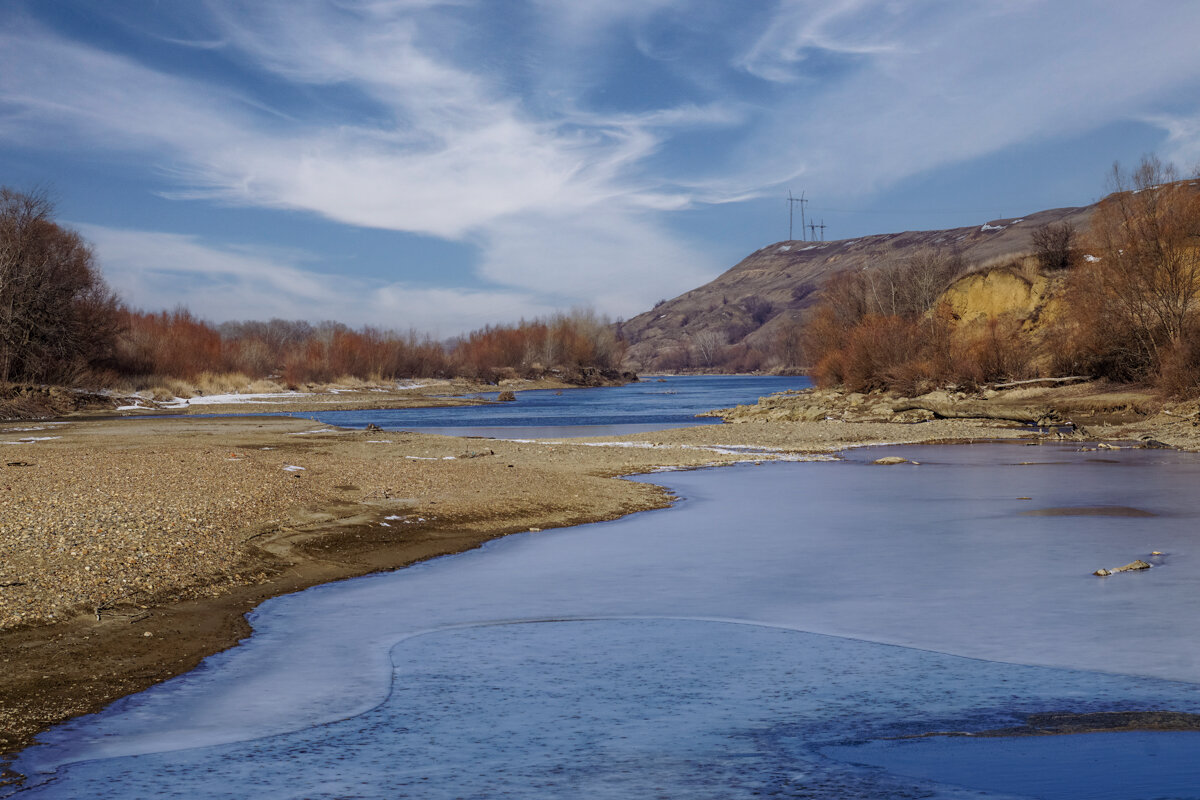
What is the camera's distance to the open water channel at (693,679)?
479 centimetres

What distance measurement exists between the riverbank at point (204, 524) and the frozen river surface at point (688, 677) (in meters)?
0.50

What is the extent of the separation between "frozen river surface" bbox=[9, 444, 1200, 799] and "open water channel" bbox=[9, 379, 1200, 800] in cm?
3

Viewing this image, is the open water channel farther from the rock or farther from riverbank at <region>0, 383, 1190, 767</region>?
riverbank at <region>0, 383, 1190, 767</region>

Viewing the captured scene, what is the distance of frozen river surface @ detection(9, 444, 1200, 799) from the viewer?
4.80m

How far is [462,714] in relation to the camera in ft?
19.0

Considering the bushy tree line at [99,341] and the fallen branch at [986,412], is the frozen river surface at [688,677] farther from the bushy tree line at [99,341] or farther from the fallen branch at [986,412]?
the bushy tree line at [99,341]

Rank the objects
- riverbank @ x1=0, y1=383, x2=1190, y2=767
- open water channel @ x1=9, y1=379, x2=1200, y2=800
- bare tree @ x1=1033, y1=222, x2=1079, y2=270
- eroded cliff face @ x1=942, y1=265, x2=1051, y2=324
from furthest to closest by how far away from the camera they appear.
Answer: bare tree @ x1=1033, y1=222, x2=1079, y2=270 → eroded cliff face @ x1=942, y1=265, x2=1051, y2=324 → riverbank @ x1=0, y1=383, x2=1190, y2=767 → open water channel @ x1=9, y1=379, x2=1200, y2=800

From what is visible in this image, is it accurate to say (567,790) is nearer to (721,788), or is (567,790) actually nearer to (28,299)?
(721,788)

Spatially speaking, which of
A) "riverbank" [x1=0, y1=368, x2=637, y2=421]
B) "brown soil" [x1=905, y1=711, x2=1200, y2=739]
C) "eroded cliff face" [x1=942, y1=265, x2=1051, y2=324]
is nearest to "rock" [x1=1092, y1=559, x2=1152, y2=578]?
"brown soil" [x1=905, y1=711, x2=1200, y2=739]

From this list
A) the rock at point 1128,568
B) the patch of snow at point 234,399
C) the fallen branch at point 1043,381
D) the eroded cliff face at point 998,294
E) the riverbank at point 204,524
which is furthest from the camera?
the patch of snow at point 234,399

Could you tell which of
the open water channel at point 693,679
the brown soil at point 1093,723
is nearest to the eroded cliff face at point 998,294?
the open water channel at point 693,679

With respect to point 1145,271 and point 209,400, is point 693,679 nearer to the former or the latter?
point 1145,271

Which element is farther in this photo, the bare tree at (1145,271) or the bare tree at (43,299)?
the bare tree at (43,299)

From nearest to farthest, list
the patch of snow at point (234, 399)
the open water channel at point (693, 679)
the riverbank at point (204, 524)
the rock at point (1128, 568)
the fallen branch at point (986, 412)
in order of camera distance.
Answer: the open water channel at point (693, 679), the riverbank at point (204, 524), the rock at point (1128, 568), the fallen branch at point (986, 412), the patch of snow at point (234, 399)
